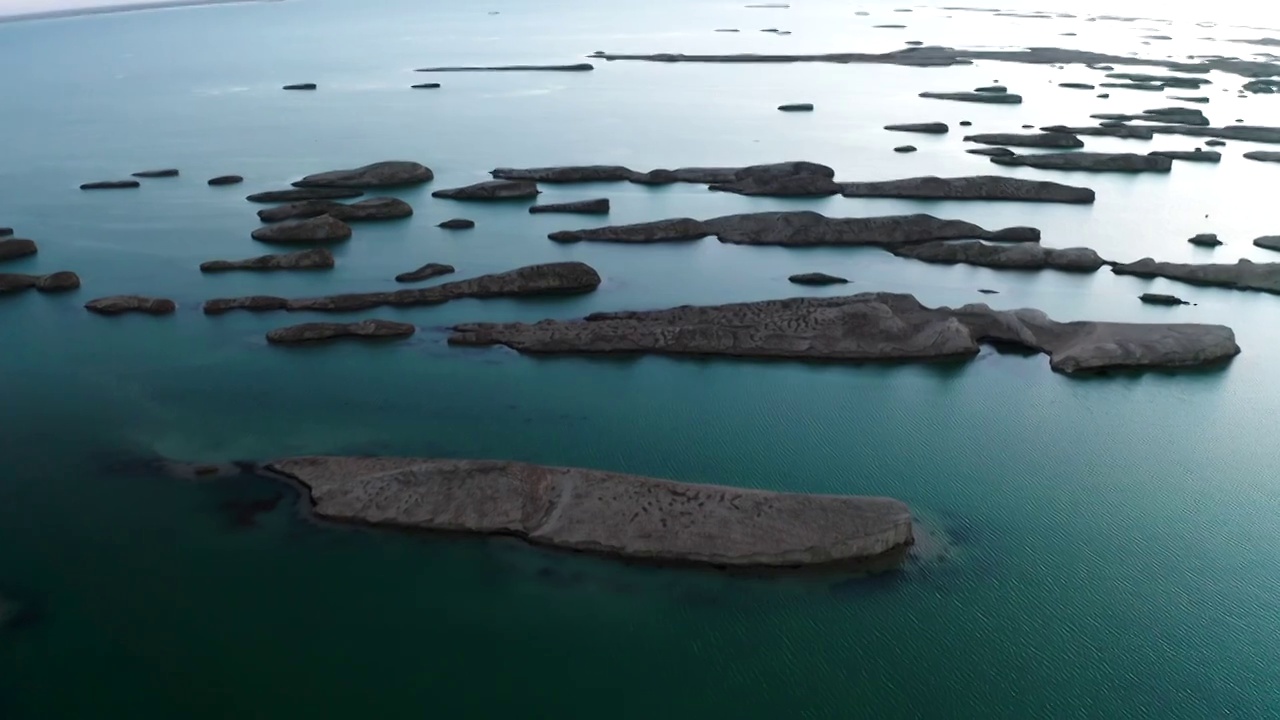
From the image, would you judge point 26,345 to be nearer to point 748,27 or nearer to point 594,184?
point 594,184

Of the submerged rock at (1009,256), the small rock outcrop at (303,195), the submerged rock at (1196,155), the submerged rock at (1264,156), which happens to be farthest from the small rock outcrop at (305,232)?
the submerged rock at (1264,156)

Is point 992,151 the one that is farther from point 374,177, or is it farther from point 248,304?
point 248,304

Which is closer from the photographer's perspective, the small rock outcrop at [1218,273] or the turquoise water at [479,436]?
the turquoise water at [479,436]

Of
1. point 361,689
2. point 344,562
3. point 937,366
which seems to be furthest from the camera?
point 937,366

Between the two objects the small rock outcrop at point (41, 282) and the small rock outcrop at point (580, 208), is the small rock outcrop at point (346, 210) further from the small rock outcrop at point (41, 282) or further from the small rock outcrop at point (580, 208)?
the small rock outcrop at point (41, 282)

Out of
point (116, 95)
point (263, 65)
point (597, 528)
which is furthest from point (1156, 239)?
point (263, 65)

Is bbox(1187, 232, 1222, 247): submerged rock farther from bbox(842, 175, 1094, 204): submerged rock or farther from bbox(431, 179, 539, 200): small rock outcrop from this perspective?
bbox(431, 179, 539, 200): small rock outcrop
